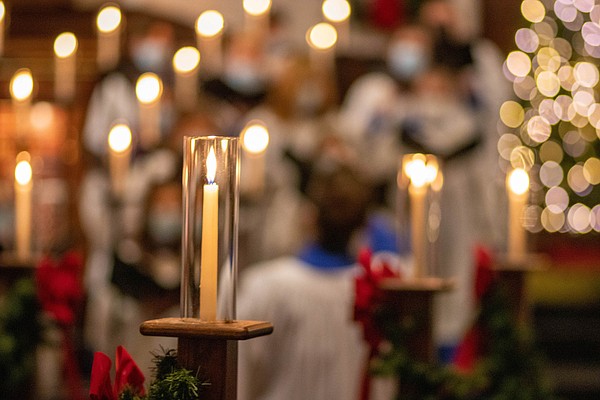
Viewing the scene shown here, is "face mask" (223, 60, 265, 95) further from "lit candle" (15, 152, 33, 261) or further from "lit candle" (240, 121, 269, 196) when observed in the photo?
"lit candle" (15, 152, 33, 261)

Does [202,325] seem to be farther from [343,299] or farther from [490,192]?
[490,192]

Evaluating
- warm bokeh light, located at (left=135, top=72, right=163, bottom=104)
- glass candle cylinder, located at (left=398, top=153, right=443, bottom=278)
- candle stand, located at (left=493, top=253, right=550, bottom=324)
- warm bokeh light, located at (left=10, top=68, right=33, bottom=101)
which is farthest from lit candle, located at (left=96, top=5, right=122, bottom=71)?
glass candle cylinder, located at (left=398, top=153, right=443, bottom=278)

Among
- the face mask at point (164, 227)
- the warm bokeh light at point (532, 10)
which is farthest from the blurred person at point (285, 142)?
the warm bokeh light at point (532, 10)

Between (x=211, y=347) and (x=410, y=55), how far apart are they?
5379 millimetres

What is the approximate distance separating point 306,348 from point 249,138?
8.06 feet

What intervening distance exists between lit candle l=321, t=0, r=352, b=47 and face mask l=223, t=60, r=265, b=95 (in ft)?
2.09

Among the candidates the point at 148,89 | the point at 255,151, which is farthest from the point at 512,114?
the point at 148,89

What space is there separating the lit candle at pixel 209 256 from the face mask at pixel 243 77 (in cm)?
582

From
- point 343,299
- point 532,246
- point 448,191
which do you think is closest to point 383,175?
point 448,191

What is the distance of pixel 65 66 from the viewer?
325 inches

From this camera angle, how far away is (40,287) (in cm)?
437

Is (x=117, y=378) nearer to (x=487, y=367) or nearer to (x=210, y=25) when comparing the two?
(x=487, y=367)

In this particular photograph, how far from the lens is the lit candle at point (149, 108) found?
255 inches

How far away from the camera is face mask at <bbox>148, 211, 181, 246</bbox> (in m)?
6.38
